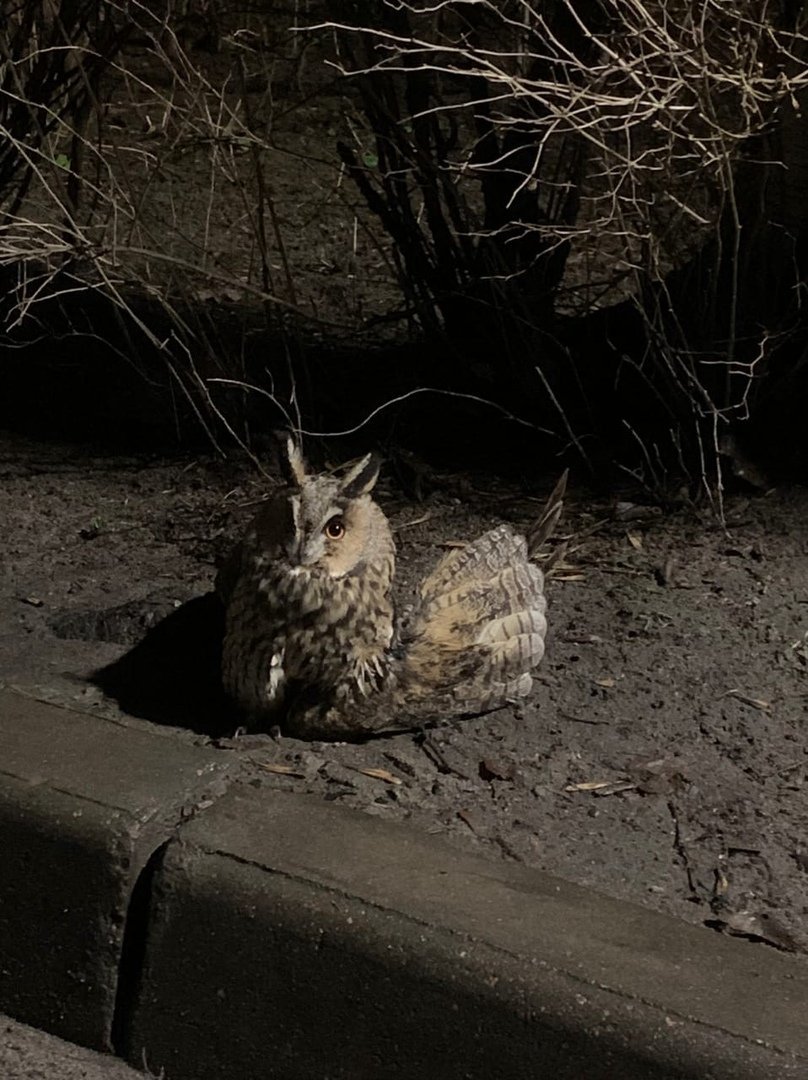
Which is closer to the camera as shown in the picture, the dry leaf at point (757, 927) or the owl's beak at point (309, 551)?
the dry leaf at point (757, 927)

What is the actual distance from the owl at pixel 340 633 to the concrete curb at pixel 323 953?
0.28 metres

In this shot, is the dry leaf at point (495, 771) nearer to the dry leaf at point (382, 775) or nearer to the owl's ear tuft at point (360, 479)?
the dry leaf at point (382, 775)

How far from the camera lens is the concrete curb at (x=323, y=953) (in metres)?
2.42

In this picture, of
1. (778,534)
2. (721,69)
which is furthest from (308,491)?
(778,534)

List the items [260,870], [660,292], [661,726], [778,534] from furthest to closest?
[660,292] → [778,534] → [661,726] → [260,870]

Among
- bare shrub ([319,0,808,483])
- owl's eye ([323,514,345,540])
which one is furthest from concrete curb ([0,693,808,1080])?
bare shrub ([319,0,808,483])

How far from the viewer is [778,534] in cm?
429

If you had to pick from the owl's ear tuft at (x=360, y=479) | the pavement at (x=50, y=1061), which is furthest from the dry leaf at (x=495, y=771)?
the pavement at (x=50, y=1061)

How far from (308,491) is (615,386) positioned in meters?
1.76

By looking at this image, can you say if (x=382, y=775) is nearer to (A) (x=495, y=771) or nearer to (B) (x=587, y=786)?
(A) (x=495, y=771)

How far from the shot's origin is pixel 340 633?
126 inches

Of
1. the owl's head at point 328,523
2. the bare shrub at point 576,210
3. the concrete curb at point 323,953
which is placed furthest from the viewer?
the bare shrub at point 576,210

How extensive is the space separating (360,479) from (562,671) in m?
0.72

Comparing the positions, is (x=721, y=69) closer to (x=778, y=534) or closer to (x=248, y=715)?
(x=778, y=534)
